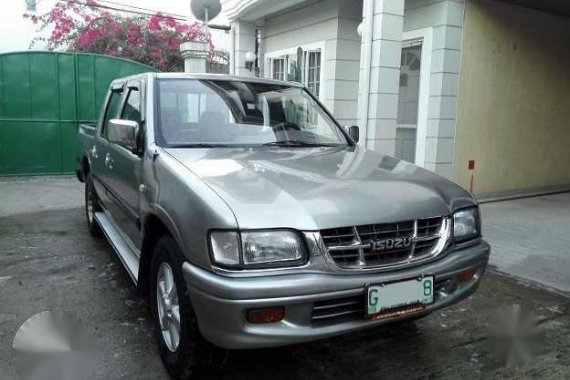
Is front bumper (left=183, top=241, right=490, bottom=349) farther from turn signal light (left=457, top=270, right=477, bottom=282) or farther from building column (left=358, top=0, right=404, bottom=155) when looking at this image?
building column (left=358, top=0, right=404, bottom=155)

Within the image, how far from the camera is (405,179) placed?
9.57 feet

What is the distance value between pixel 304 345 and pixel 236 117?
→ 1.62 meters

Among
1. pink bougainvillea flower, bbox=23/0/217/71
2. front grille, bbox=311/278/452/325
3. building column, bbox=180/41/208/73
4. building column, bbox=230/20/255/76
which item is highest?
pink bougainvillea flower, bbox=23/0/217/71

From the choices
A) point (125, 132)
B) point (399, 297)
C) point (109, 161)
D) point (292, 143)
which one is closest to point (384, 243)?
point (399, 297)

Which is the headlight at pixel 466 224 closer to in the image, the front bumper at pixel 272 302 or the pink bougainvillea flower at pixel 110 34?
the front bumper at pixel 272 302

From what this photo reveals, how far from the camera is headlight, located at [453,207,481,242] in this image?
2.80 meters

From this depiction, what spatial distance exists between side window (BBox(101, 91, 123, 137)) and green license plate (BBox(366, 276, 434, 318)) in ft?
10.1

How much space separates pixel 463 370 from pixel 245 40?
29.5ft

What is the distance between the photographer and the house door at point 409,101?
771 centimetres

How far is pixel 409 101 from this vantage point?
26.1ft

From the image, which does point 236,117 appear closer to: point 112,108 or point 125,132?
point 125,132

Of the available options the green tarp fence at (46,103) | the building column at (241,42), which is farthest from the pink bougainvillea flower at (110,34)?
the green tarp fence at (46,103)

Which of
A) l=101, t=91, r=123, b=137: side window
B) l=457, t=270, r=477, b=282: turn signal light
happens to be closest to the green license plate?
l=457, t=270, r=477, b=282: turn signal light

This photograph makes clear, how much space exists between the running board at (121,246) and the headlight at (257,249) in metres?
1.26
